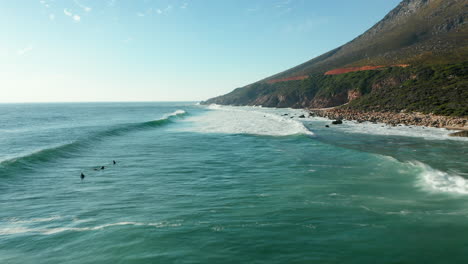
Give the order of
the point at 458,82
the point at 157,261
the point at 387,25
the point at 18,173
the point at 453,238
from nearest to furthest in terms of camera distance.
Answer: the point at 157,261 → the point at 453,238 → the point at 18,173 → the point at 458,82 → the point at 387,25

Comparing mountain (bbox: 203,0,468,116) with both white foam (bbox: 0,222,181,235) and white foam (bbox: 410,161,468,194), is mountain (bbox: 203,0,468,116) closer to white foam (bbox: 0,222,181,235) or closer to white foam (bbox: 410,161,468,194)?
white foam (bbox: 410,161,468,194)

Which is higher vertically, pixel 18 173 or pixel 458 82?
pixel 458 82

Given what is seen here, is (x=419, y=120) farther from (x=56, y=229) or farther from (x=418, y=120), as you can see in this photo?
(x=56, y=229)

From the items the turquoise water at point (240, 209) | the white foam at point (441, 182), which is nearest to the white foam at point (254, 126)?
the turquoise water at point (240, 209)

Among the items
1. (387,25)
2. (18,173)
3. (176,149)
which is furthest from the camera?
(387,25)

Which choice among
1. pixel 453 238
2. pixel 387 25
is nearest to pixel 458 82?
pixel 453 238

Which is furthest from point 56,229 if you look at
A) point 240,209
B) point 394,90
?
point 394,90

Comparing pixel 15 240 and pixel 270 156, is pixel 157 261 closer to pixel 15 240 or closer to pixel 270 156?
pixel 15 240
